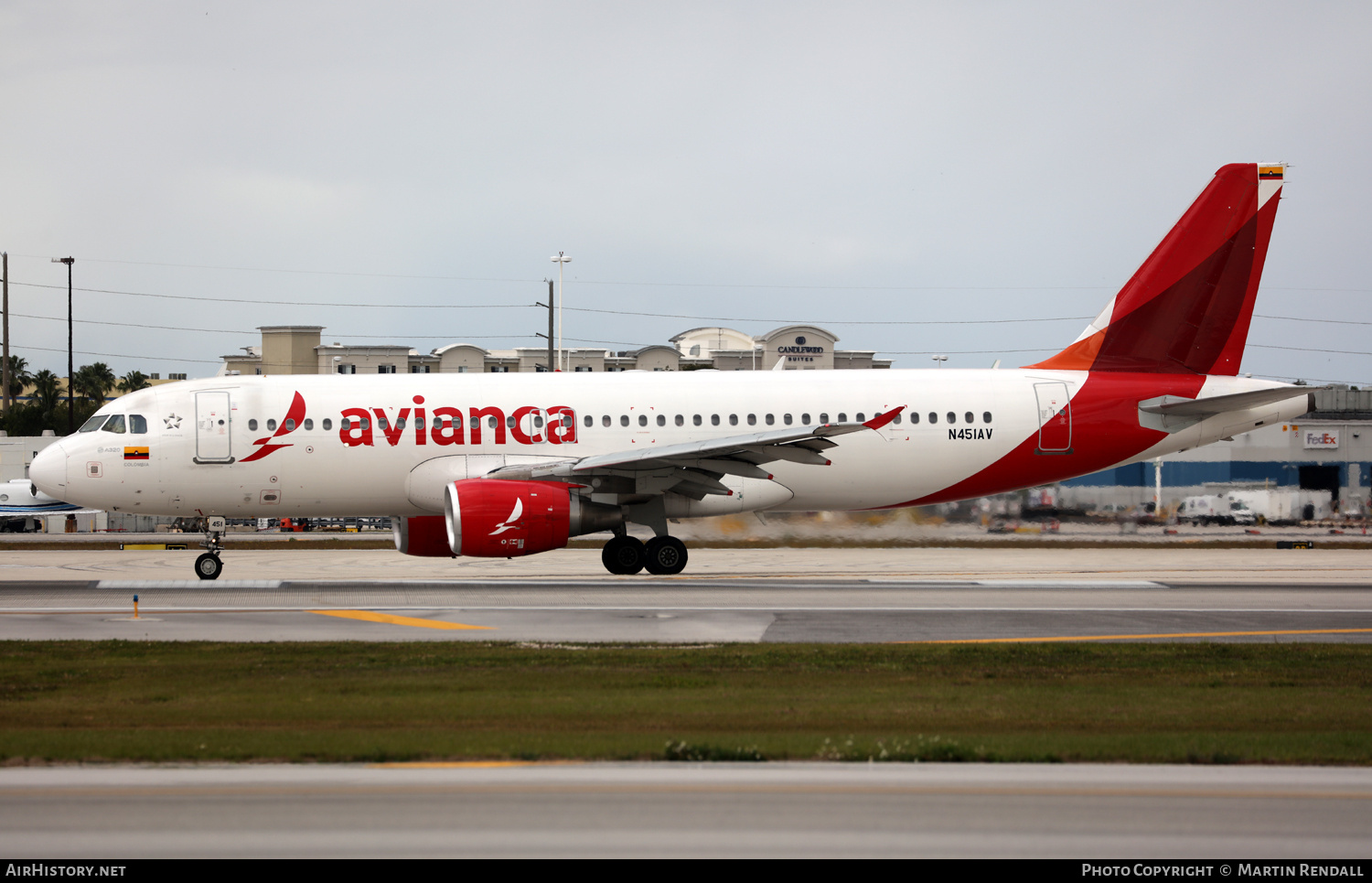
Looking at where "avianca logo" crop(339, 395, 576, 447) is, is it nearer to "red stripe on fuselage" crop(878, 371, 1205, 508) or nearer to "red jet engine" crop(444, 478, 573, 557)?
"red jet engine" crop(444, 478, 573, 557)

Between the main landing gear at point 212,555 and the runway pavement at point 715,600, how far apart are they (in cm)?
49

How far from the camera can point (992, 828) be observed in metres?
6.70

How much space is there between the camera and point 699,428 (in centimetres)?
2459

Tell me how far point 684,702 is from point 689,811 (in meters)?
3.73

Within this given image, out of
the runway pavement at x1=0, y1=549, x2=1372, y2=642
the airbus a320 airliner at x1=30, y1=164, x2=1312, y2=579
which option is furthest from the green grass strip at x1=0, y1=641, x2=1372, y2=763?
the airbus a320 airliner at x1=30, y1=164, x2=1312, y2=579

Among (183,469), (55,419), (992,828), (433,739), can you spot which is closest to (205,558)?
(183,469)

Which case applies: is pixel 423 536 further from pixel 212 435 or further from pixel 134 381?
pixel 134 381

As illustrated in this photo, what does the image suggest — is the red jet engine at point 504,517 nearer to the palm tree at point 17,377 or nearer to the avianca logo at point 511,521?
the avianca logo at point 511,521

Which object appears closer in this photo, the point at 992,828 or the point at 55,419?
the point at 992,828

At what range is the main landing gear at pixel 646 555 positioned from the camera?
2342 centimetres

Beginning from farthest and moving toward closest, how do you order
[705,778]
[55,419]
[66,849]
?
[55,419] < [705,778] < [66,849]

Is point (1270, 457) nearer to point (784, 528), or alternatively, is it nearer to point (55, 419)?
point (784, 528)

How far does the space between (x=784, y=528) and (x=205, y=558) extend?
12.5 meters

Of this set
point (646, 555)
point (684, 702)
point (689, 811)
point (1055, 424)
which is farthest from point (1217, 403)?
point (689, 811)
